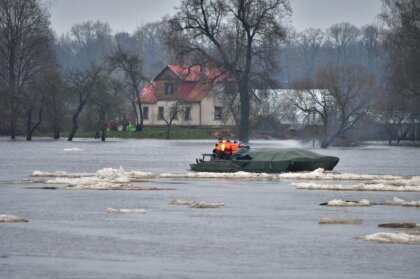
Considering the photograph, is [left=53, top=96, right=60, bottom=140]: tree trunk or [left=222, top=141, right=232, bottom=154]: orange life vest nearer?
[left=222, top=141, right=232, bottom=154]: orange life vest

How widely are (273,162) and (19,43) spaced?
206 feet

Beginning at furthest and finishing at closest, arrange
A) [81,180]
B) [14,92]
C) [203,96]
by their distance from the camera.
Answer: [203,96] → [14,92] → [81,180]

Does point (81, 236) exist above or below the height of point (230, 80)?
below

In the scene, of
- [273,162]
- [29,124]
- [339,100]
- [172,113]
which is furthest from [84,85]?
[273,162]

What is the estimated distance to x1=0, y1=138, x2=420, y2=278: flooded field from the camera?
81.4ft

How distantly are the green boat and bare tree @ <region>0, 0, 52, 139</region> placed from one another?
184 ft

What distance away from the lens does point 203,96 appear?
417 ft

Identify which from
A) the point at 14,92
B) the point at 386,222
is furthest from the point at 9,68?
the point at 386,222

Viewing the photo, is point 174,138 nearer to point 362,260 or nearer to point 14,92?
point 14,92

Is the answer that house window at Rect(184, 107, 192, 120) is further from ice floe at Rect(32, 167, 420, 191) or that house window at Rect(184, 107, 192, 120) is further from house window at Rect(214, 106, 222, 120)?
ice floe at Rect(32, 167, 420, 191)

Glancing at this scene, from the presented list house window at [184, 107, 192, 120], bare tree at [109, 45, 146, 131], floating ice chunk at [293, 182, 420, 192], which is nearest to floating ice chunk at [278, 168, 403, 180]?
floating ice chunk at [293, 182, 420, 192]

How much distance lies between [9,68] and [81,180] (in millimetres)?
68071

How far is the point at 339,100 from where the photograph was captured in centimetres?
9538

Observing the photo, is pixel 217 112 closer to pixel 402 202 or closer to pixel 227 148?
pixel 227 148
